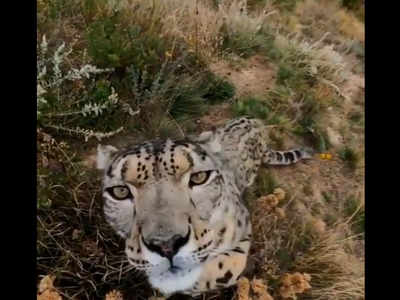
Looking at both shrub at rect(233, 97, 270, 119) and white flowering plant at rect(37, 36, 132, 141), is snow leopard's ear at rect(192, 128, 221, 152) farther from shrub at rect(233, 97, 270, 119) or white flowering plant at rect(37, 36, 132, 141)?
white flowering plant at rect(37, 36, 132, 141)

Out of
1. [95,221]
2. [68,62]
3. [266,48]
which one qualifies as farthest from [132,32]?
[95,221]

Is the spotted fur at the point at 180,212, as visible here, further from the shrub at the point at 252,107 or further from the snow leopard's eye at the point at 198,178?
the shrub at the point at 252,107

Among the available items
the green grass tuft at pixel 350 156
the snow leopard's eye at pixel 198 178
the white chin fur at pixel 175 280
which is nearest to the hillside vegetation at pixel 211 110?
the green grass tuft at pixel 350 156

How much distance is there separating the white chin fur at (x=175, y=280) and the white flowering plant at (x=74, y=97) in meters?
0.76

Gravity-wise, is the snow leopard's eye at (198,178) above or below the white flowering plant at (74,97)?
below

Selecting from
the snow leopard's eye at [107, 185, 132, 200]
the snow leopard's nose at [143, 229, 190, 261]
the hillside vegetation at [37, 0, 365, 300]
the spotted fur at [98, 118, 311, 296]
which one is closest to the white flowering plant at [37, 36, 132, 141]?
the hillside vegetation at [37, 0, 365, 300]

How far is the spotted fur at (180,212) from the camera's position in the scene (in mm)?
3061

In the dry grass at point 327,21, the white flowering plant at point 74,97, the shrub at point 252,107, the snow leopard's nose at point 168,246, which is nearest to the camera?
the snow leopard's nose at point 168,246

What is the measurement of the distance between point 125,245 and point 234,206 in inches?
21.3

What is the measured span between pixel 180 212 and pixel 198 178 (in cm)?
20

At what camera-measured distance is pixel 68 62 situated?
139 inches

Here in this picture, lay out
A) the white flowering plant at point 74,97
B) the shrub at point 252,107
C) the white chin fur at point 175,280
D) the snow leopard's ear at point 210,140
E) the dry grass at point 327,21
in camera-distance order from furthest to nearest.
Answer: the dry grass at point 327,21
the shrub at point 252,107
the white flowering plant at point 74,97
the snow leopard's ear at point 210,140
the white chin fur at point 175,280

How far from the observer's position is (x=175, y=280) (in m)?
3.17

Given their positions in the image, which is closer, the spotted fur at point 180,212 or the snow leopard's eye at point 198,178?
the spotted fur at point 180,212
